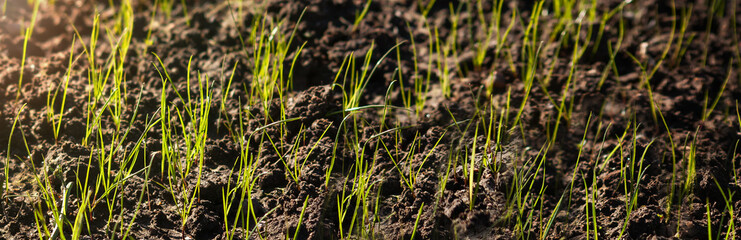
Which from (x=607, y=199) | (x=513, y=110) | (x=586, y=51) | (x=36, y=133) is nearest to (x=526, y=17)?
(x=586, y=51)

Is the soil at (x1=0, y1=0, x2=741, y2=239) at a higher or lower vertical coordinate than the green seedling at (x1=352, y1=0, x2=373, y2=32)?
lower

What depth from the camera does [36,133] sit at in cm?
192

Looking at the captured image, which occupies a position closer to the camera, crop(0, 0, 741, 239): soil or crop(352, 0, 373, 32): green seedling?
crop(0, 0, 741, 239): soil

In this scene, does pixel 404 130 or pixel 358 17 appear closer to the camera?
pixel 404 130

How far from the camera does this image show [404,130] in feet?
Answer: 6.40

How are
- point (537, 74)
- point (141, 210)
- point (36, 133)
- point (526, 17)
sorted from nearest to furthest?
1. point (141, 210)
2. point (36, 133)
3. point (537, 74)
4. point (526, 17)

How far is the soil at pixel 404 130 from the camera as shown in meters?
1.65

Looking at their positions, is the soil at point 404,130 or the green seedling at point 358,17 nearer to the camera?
the soil at point 404,130

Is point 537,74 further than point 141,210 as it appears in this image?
Yes

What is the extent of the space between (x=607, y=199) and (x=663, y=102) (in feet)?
1.94

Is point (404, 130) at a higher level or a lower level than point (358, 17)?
lower

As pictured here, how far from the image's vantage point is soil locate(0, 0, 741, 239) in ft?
5.41

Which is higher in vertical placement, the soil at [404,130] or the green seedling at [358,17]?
the green seedling at [358,17]

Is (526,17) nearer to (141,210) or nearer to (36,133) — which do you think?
(141,210)
